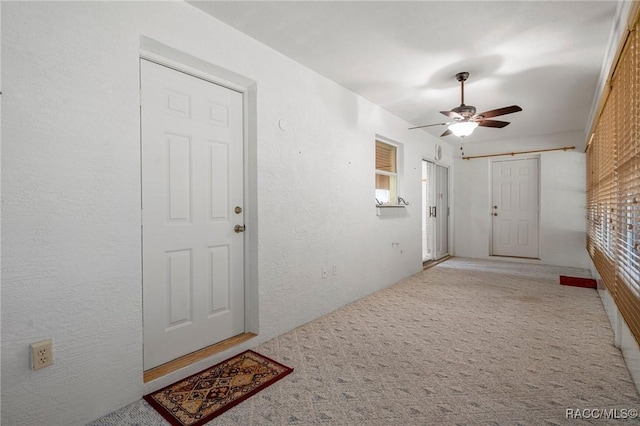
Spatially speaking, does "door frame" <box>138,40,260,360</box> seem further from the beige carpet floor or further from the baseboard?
the baseboard

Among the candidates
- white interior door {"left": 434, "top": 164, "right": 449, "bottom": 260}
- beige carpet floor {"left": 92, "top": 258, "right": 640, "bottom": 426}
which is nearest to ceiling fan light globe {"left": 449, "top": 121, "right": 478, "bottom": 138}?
beige carpet floor {"left": 92, "top": 258, "right": 640, "bottom": 426}

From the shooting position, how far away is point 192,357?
2227mm

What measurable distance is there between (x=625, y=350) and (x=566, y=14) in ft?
7.87

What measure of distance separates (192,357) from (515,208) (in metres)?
6.34

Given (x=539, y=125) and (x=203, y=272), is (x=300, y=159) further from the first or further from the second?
(x=539, y=125)

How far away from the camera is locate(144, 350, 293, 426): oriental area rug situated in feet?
5.67

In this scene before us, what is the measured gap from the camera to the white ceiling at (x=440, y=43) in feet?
7.18

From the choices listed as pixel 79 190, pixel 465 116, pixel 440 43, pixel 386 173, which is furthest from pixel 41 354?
pixel 386 173

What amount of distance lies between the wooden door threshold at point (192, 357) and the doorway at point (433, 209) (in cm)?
438

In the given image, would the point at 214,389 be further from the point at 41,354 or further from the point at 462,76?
the point at 462,76

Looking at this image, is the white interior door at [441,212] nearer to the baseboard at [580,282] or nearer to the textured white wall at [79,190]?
the baseboard at [580,282]

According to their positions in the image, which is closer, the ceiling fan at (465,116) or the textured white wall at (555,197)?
the ceiling fan at (465,116)

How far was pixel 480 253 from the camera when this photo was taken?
259 inches

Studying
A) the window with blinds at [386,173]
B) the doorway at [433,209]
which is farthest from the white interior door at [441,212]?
the window with blinds at [386,173]
